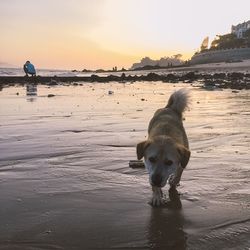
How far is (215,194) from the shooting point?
5484 mm

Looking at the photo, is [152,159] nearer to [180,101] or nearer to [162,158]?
[162,158]

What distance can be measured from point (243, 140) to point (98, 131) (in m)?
3.39

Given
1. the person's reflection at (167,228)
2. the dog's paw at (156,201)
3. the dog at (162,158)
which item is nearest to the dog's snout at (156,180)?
the dog at (162,158)

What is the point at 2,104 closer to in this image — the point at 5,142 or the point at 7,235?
the point at 5,142

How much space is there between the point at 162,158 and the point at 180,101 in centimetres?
304

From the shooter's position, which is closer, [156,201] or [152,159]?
[156,201]

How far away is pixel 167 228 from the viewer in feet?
14.5

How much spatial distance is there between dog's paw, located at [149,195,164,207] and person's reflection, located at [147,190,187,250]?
68 millimetres

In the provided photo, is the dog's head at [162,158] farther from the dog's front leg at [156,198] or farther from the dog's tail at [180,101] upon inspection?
the dog's tail at [180,101]

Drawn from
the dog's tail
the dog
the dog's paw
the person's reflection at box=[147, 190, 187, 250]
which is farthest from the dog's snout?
the dog's tail

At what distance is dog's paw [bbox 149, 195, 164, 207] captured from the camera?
5.21 metres

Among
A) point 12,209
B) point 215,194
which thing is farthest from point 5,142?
point 215,194

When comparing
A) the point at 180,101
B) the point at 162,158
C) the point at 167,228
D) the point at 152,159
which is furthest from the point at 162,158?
the point at 180,101

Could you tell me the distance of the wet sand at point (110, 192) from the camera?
4082mm
